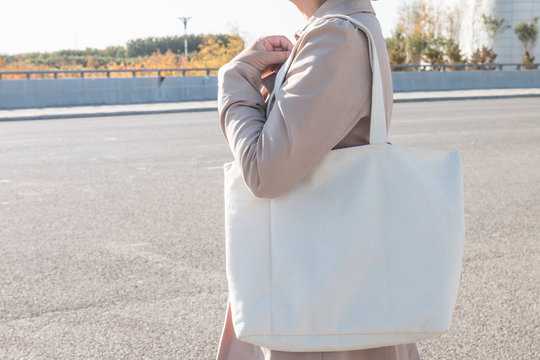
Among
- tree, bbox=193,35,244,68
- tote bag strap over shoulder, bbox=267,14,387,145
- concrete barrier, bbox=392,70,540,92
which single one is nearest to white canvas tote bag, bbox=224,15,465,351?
tote bag strap over shoulder, bbox=267,14,387,145

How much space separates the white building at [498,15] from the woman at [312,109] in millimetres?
44251

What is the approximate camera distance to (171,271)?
189 inches

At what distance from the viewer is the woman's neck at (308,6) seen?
175cm

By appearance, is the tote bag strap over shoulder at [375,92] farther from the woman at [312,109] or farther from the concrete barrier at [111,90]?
the concrete barrier at [111,90]

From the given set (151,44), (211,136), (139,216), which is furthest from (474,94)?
(151,44)

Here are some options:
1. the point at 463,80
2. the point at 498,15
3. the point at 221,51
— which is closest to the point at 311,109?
the point at 463,80

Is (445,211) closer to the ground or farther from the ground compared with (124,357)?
farther from the ground

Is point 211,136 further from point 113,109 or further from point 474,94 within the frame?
point 474,94

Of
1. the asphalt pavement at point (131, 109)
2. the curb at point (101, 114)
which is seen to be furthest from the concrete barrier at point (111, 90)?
the curb at point (101, 114)

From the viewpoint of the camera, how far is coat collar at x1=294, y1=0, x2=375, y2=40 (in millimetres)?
1650

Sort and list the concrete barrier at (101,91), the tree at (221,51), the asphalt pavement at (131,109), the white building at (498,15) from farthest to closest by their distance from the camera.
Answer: the white building at (498,15), the tree at (221,51), the concrete barrier at (101,91), the asphalt pavement at (131,109)

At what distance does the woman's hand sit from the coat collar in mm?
80

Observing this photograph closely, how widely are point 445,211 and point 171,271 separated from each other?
3382 millimetres

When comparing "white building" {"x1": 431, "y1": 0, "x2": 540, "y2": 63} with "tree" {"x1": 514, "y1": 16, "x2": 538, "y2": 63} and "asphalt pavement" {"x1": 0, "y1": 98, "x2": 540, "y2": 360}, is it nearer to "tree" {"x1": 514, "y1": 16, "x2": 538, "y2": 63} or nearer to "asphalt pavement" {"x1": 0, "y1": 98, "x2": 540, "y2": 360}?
"tree" {"x1": 514, "y1": 16, "x2": 538, "y2": 63}
